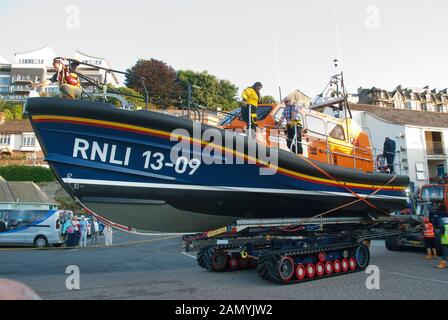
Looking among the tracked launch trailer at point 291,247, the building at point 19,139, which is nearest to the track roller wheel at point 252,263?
the tracked launch trailer at point 291,247

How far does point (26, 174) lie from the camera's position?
35.8 meters

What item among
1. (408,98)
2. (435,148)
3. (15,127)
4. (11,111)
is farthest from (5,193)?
(408,98)

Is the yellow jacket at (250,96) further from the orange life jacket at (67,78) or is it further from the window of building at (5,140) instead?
the window of building at (5,140)

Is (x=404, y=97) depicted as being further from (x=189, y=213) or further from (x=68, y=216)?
(x=189, y=213)

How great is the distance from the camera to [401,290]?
6.36 m

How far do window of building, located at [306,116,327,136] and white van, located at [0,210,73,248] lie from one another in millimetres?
12708

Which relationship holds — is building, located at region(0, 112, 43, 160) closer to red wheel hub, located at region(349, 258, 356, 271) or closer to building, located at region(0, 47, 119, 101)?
building, located at region(0, 47, 119, 101)

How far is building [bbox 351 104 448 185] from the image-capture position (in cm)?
2753

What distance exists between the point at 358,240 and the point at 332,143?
229 centimetres

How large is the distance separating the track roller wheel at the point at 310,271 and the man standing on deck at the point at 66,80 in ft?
17.4

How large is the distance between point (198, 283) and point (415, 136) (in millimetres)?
25735

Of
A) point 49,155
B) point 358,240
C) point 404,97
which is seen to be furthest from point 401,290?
point 404,97

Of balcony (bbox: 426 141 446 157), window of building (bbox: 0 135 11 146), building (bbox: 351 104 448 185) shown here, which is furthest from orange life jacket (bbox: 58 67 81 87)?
window of building (bbox: 0 135 11 146)

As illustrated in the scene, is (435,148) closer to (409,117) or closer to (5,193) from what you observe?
(409,117)
